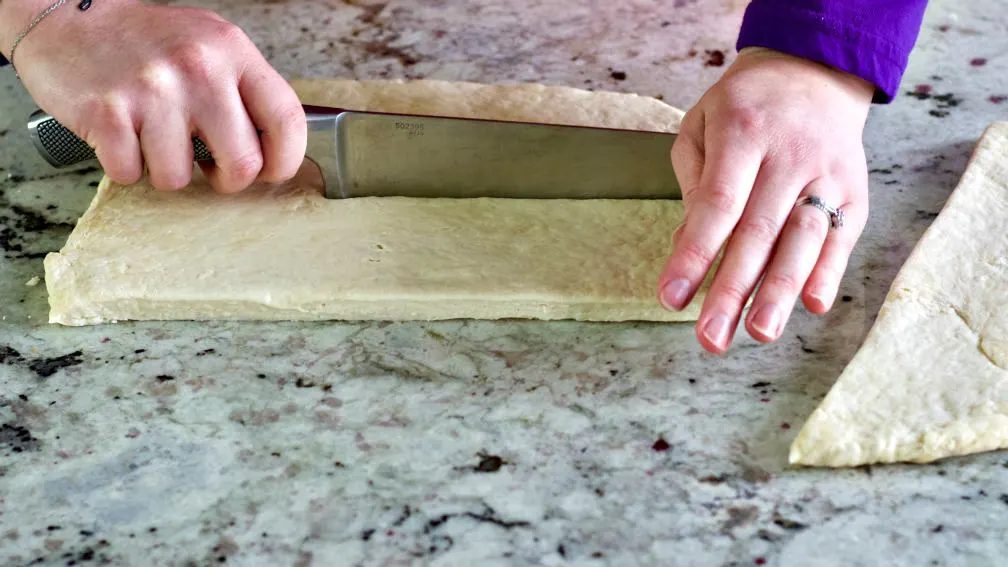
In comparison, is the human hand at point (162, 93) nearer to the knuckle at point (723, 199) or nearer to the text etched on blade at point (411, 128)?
the text etched on blade at point (411, 128)

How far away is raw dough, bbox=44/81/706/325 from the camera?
1.43 meters

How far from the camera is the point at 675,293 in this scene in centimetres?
127

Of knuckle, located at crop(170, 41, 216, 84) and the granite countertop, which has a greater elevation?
knuckle, located at crop(170, 41, 216, 84)

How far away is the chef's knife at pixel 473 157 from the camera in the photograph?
1537 millimetres

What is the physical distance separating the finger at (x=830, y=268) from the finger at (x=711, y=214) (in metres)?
0.13

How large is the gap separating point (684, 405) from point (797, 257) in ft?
0.81

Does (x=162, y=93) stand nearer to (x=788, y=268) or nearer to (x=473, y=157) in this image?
(x=473, y=157)

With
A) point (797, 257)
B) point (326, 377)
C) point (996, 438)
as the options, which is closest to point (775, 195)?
point (797, 257)

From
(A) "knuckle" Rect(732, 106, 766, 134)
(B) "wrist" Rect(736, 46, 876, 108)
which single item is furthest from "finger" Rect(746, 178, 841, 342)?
(B) "wrist" Rect(736, 46, 876, 108)

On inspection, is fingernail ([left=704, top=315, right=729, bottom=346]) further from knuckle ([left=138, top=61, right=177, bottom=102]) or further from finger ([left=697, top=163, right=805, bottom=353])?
knuckle ([left=138, top=61, right=177, bottom=102])

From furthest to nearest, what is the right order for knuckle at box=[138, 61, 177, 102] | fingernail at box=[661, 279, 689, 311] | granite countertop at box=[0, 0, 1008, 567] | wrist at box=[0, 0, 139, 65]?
wrist at box=[0, 0, 139, 65] → knuckle at box=[138, 61, 177, 102] → fingernail at box=[661, 279, 689, 311] → granite countertop at box=[0, 0, 1008, 567]

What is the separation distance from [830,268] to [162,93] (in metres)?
0.96

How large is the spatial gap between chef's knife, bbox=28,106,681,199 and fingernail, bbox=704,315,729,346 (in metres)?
0.40

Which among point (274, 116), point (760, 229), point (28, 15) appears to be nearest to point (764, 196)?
point (760, 229)
